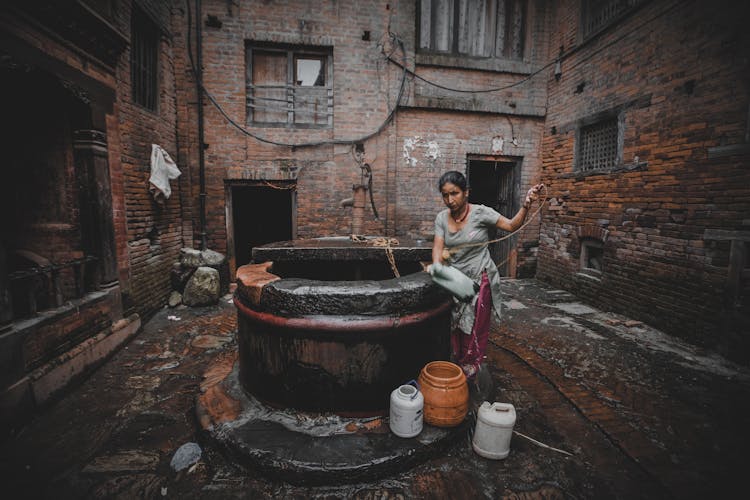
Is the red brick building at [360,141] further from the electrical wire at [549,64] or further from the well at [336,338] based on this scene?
the well at [336,338]

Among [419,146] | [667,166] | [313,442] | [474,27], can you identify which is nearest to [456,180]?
[313,442]

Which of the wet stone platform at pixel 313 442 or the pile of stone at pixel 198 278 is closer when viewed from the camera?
the wet stone platform at pixel 313 442

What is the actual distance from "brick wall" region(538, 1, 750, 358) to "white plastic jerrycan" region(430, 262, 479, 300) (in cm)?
413

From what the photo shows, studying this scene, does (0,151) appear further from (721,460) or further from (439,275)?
(721,460)

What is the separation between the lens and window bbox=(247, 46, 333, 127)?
6.85 m

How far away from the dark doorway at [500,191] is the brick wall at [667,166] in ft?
4.57

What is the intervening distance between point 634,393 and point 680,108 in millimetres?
4253

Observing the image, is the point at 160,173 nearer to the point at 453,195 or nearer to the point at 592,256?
the point at 453,195

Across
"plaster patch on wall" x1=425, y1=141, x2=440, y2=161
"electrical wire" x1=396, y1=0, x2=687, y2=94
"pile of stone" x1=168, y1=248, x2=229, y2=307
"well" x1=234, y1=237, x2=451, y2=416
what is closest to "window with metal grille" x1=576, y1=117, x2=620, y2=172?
"electrical wire" x1=396, y1=0, x2=687, y2=94

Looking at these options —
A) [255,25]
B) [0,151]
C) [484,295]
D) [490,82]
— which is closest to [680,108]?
[490,82]

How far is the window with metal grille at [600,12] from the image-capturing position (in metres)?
5.67

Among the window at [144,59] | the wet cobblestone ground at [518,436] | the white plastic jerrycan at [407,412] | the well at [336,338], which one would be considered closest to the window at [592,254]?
the wet cobblestone ground at [518,436]

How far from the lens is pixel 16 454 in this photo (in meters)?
2.47

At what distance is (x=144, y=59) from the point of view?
570 cm
